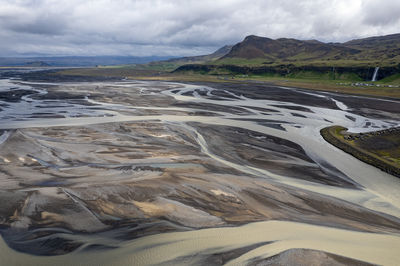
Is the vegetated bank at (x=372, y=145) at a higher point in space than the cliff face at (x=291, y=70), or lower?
lower

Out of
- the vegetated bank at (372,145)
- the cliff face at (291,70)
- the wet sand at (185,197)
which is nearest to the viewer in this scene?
the wet sand at (185,197)

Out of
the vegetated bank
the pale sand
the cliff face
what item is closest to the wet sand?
the pale sand

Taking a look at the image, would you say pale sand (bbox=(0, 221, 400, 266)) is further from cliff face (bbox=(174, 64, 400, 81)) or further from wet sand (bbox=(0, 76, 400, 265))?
cliff face (bbox=(174, 64, 400, 81))

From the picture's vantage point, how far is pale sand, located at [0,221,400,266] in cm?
1281

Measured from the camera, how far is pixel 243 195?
752 inches

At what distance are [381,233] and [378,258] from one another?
266cm

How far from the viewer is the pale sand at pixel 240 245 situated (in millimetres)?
12812

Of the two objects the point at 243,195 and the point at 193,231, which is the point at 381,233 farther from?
the point at 193,231

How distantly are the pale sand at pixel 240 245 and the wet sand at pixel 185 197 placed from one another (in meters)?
0.06

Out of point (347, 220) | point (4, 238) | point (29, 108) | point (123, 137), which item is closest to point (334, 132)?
point (347, 220)

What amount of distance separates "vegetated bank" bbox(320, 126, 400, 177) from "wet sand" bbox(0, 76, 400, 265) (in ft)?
4.31

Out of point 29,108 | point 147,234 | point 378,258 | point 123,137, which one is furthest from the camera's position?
point 29,108

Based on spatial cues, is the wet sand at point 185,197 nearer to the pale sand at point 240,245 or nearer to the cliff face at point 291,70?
the pale sand at point 240,245

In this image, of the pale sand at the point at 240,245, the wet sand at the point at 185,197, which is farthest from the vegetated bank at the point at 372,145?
the pale sand at the point at 240,245
